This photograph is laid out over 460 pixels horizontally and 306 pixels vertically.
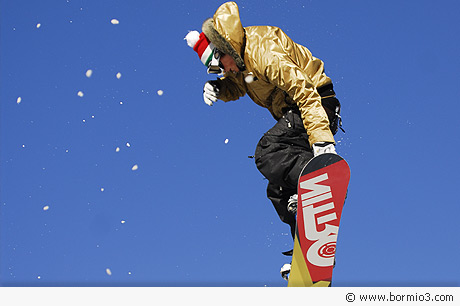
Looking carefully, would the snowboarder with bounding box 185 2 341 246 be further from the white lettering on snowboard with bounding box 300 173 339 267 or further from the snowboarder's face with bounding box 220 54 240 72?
the white lettering on snowboard with bounding box 300 173 339 267

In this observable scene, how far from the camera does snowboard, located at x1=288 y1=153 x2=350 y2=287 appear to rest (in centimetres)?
391

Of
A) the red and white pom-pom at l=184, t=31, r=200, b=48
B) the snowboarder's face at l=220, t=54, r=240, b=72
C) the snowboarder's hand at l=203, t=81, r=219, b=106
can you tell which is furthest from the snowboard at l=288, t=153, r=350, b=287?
the red and white pom-pom at l=184, t=31, r=200, b=48

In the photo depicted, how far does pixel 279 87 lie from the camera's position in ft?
12.9

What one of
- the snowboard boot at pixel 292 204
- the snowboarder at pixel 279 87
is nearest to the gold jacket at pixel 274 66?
the snowboarder at pixel 279 87

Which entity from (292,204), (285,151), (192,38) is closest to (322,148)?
Answer: (285,151)

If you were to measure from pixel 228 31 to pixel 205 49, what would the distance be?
0.97 feet

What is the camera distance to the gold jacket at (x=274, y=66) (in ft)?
12.6

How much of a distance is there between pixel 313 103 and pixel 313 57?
0.56 metres

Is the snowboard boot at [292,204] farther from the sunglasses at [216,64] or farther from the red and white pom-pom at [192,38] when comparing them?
the red and white pom-pom at [192,38]

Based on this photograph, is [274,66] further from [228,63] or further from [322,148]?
[322,148]

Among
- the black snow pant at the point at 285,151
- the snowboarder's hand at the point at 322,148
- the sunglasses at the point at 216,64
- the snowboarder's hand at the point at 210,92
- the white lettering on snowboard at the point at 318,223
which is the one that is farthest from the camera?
the snowboarder's hand at the point at 210,92
